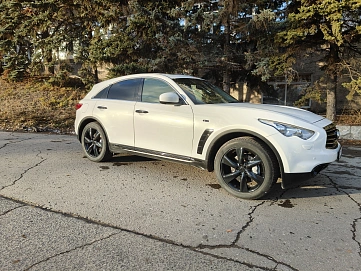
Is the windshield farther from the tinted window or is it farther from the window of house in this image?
the window of house

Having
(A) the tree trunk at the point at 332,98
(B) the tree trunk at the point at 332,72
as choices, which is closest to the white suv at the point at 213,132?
(B) the tree trunk at the point at 332,72

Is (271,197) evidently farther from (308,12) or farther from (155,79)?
(308,12)

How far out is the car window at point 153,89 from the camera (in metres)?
4.86

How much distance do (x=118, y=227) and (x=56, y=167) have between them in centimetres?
288

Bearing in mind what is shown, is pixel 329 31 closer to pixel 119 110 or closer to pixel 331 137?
pixel 331 137

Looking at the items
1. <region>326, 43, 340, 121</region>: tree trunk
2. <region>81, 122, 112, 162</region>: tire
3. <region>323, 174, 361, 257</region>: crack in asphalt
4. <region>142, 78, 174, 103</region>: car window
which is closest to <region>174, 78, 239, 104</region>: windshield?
<region>142, 78, 174, 103</region>: car window

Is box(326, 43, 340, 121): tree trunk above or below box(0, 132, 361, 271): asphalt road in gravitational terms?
above

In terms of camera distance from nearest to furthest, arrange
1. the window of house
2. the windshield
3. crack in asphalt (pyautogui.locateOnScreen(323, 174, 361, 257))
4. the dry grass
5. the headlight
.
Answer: crack in asphalt (pyautogui.locateOnScreen(323, 174, 361, 257))
the headlight
the windshield
the dry grass
the window of house

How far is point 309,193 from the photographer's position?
425cm

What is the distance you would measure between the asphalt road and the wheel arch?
1.58ft

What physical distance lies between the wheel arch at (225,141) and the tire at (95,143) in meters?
2.30

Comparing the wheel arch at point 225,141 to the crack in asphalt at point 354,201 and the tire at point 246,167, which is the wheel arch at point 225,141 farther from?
the crack in asphalt at point 354,201

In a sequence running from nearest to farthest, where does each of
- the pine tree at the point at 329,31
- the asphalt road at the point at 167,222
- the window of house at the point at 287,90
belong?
the asphalt road at the point at 167,222, the pine tree at the point at 329,31, the window of house at the point at 287,90

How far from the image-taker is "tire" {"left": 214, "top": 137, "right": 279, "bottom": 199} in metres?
3.78
